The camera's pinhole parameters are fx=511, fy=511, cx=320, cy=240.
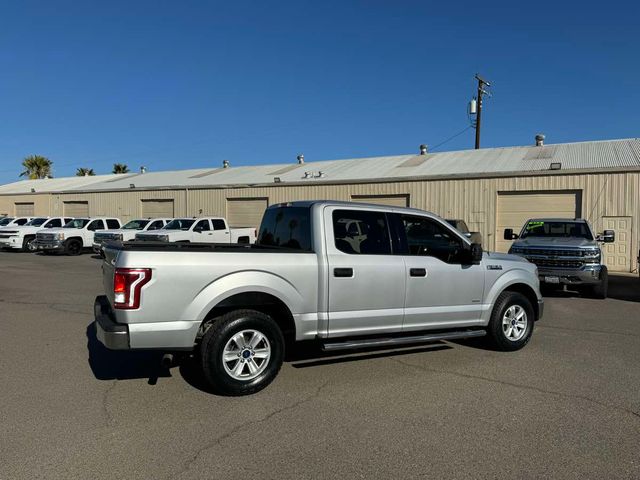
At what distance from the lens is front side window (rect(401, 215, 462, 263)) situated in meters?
6.01

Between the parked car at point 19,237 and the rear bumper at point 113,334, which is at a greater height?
the parked car at point 19,237

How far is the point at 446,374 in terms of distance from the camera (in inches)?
219

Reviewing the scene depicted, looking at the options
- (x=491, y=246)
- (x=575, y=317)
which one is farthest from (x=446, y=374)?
(x=491, y=246)

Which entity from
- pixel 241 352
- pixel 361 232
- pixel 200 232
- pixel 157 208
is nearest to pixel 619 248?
pixel 200 232

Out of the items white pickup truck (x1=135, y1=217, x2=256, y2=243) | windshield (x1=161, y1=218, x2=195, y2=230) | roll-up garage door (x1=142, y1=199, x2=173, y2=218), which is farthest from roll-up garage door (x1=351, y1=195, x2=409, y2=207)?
roll-up garage door (x1=142, y1=199, x2=173, y2=218)

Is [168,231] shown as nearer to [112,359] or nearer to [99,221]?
[99,221]

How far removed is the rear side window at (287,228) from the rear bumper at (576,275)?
24.8 ft

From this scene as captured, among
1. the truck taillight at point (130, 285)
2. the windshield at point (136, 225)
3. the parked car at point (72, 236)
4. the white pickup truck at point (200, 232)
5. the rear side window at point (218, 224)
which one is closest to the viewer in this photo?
the truck taillight at point (130, 285)

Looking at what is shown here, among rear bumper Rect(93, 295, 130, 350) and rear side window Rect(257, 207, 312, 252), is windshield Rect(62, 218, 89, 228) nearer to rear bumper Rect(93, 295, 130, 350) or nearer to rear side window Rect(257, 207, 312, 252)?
rear side window Rect(257, 207, 312, 252)

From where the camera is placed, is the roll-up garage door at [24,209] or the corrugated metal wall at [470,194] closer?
the corrugated metal wall at [470,194]

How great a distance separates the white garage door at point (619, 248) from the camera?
18.8 m

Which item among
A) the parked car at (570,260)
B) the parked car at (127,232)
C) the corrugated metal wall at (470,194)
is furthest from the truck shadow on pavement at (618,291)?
the parked car at (127,232)

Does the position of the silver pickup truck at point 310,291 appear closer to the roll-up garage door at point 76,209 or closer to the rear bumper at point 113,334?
the rear bumper at point 113,334

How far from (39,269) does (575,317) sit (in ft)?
51.4
